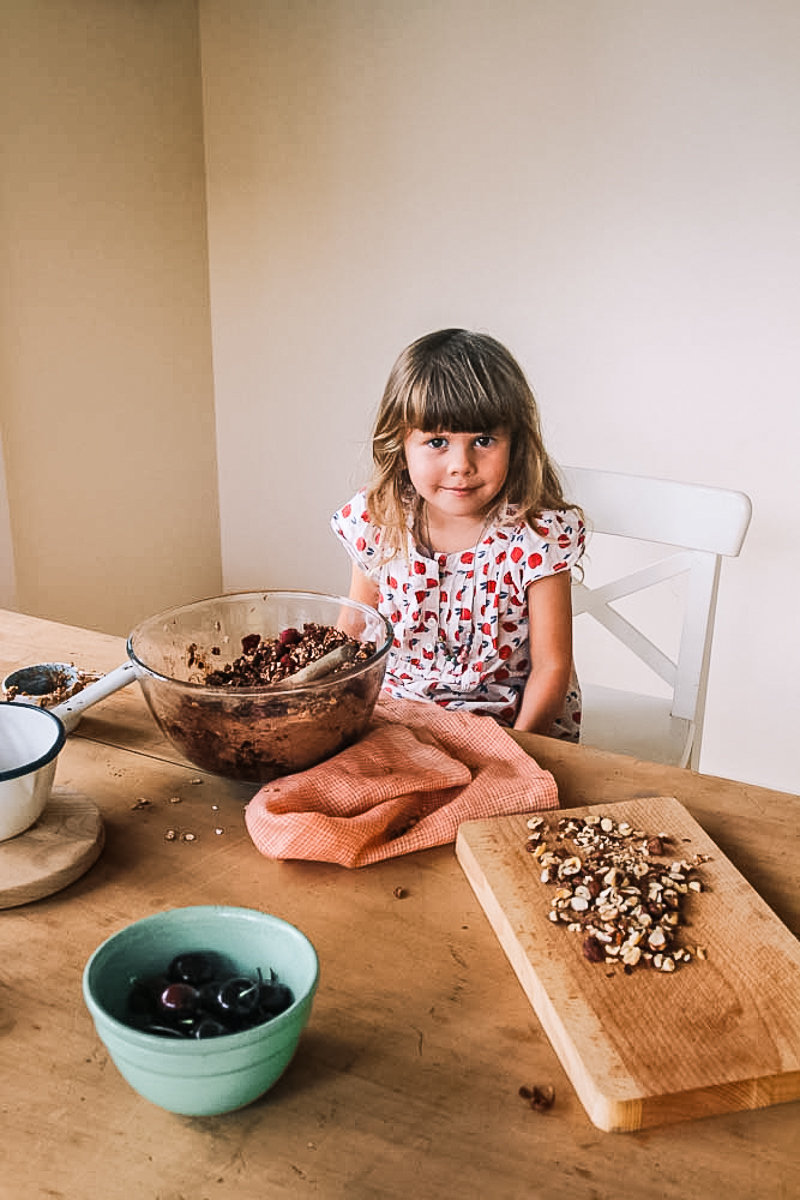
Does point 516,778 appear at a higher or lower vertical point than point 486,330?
lower

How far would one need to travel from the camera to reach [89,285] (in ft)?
8.73

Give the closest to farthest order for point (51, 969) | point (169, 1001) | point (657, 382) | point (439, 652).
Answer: point (169, 1001) → point (51, 969) → point (439, 652) → point (657, 382)

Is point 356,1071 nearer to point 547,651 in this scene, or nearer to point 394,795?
point 394,795

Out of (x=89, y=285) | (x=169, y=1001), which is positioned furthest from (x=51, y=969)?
(x=89, y=285)

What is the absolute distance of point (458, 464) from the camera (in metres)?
1.45

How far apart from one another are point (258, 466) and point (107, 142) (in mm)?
966

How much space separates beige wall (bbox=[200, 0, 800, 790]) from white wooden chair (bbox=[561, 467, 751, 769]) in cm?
75

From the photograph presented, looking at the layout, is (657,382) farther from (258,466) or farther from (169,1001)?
(169,1001)

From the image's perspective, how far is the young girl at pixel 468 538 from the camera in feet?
4.76

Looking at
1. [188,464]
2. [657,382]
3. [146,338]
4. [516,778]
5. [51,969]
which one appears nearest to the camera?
[51,969]

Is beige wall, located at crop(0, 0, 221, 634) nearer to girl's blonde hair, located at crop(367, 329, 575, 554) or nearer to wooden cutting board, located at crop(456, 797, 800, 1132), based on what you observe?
girl's blonde hair, located at crop(367, 329, 575, 554)

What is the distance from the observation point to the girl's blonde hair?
4.69 ft

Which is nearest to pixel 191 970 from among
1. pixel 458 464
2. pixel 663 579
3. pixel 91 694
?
pixel 91 694

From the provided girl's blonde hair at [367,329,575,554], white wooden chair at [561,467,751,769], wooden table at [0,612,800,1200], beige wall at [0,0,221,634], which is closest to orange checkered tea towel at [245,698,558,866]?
wooden table at [0,612,800,1200]
